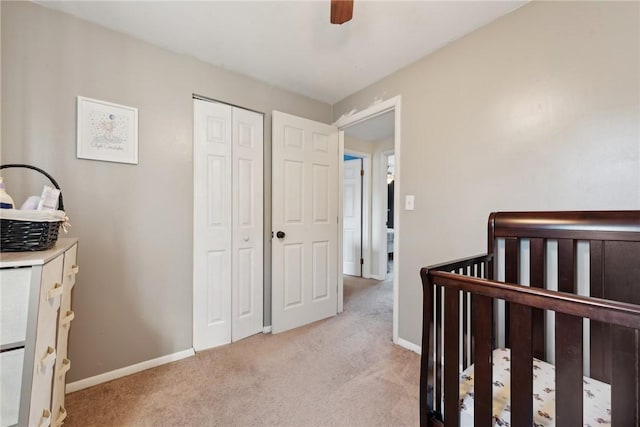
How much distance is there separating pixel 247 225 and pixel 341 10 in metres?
1.66

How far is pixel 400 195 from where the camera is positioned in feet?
7.07

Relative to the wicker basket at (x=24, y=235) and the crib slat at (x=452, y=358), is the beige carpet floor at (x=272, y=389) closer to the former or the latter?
the crib slat at (x=452, y=358)

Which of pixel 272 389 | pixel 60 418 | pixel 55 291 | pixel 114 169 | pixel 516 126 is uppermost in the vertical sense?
pixel 516 126

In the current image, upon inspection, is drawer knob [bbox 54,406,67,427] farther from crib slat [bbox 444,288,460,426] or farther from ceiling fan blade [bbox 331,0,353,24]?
ceiling fan blade [bbox 331,0,353,24]

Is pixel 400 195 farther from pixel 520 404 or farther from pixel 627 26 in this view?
pixel 520 404

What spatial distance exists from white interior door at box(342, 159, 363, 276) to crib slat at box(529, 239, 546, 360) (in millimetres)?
3128

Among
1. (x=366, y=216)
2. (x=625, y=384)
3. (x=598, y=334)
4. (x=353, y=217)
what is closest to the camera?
(x=625, y=384)

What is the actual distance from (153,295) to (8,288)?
3.90ft

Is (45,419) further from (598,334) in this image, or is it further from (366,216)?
(366,216)

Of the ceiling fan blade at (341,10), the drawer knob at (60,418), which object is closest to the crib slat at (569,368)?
the ceiling fan blade at (341,10)

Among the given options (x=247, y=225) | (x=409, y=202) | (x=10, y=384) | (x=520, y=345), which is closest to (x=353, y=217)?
(x=409, y=202)

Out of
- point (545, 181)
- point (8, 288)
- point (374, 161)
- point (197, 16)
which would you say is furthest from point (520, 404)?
point (374, 161)

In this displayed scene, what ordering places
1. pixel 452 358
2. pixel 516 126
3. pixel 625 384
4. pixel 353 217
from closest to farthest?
pixel 625 384 → pixel 452 358 → pixel 516 126 → pixel 353 217

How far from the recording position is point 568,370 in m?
0.64
